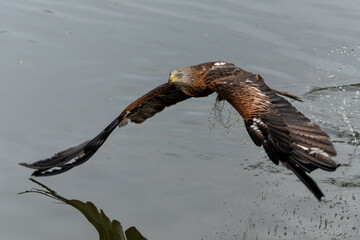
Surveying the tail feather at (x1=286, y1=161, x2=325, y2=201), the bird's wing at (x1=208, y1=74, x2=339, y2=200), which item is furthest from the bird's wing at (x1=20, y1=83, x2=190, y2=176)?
the tail feather at (x1=286, y1=161, x2=325, y2=201)

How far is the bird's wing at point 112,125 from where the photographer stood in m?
8.73

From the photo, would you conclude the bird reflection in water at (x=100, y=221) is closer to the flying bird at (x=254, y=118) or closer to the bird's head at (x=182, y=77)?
the flying bird at (x=254, y=118)

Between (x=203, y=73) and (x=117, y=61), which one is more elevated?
(x=203, y=73)

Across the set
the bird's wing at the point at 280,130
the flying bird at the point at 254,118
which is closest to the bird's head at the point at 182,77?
the flying bird at the point at 254,118

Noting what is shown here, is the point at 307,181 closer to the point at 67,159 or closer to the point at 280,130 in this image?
the point at 280,130

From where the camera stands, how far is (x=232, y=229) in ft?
27.8

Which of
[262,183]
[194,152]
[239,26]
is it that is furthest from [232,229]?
[239,26]

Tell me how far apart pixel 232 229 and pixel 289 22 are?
7.15 metres

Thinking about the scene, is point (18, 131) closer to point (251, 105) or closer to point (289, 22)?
point (251, 105)

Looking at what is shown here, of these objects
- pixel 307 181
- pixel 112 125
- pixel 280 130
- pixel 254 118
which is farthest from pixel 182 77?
pixel 307 181

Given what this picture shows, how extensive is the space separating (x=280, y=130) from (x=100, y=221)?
253 cm

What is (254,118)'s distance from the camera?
24.4 feet

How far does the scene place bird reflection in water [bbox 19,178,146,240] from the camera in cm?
832

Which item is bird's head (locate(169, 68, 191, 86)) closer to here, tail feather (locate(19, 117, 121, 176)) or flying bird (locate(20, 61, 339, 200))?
flying bird (locate(20, 61, 339, 200))
